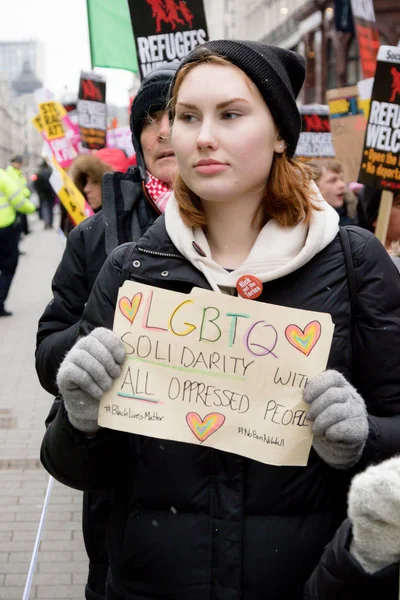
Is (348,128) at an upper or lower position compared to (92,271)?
lower

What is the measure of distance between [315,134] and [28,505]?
5.74 meters

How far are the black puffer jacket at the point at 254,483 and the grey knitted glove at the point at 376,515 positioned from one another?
1.14 ft

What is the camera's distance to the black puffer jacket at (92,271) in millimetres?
3045

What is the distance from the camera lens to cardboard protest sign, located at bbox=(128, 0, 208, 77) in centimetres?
608

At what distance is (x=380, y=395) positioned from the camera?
76.7 inches

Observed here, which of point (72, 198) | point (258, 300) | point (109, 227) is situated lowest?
point (72, 198)

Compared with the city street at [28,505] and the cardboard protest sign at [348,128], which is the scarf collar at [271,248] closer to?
the city street at [28,505]

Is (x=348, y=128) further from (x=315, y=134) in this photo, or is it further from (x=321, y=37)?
(x=321, y=37)

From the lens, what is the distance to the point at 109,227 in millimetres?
3072


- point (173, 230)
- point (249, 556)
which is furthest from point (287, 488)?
point (173, 230)

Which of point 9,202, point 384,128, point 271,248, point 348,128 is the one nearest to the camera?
point 271,248

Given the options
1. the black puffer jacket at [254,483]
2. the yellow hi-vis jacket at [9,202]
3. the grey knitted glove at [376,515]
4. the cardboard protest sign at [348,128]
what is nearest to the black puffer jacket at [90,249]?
the black puffer jacket at [254,483]

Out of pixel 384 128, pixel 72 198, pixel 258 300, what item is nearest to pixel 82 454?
pixel 258 300

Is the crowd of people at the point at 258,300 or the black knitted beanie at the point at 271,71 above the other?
the black knitted beanie at the point at 271,71
